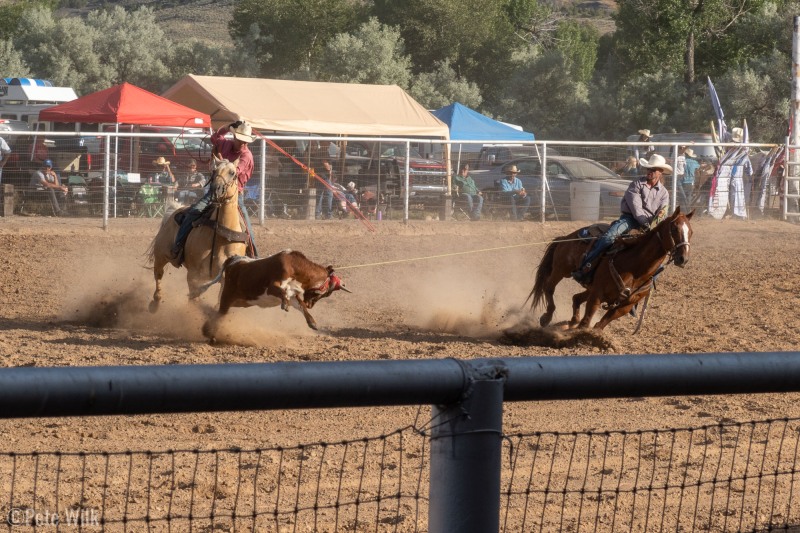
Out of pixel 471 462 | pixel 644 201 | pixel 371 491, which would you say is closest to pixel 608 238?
pixel 644 201

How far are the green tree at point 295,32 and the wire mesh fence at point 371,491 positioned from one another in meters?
51.4

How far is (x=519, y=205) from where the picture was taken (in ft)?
65.0

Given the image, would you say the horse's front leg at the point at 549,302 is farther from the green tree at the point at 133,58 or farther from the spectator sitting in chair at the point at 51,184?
the green tree at the point at 133,58

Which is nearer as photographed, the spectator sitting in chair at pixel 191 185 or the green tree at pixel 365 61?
the spectator sitting in chair at pixel 191 185

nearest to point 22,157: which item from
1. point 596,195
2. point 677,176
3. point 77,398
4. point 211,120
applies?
point 211,120

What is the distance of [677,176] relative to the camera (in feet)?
66.6

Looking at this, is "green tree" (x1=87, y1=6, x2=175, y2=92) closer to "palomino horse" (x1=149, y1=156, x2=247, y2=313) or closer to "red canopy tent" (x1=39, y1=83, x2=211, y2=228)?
"red canopy tent" (x1=39, y1=83, x2=211, y2=228)

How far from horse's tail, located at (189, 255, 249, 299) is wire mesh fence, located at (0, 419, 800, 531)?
3278 mm

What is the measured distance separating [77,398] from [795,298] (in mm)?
12300

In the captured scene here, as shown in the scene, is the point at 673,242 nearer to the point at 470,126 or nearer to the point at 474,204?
the point at 474,204

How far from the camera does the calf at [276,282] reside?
29.5 feet

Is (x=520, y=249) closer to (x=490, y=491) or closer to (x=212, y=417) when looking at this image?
(x=212, y=417)

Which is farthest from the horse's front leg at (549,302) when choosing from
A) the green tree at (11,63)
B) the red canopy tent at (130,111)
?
the green tree at (11,63)

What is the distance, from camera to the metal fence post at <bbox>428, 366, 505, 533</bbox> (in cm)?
219
